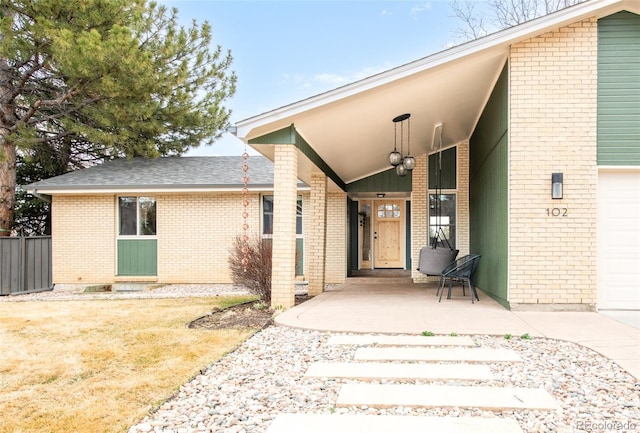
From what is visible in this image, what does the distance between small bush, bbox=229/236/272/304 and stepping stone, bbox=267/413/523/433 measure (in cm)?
472

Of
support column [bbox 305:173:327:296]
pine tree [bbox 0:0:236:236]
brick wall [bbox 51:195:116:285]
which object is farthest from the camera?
brick wall [bbox 51:195:116:285]

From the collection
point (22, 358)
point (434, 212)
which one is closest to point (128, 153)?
point (434, 212)

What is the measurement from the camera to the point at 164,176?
489 inches

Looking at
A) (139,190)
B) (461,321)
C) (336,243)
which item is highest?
(139,190)

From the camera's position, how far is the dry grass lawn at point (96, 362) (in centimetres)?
301

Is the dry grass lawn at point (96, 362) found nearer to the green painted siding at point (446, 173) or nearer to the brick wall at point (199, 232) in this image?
the brick wall at point (199, 232)

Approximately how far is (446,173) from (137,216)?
26.7 feet

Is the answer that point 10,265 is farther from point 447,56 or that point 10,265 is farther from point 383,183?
point 447,56

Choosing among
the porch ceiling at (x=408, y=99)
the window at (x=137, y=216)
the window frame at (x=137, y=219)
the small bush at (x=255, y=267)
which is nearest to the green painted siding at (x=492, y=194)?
the porch ceiling at (x=408, y=99)

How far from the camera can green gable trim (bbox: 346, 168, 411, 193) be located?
38.0 feet

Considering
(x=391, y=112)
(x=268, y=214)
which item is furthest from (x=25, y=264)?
(x=391, y=112)

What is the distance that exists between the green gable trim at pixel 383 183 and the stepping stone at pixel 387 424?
913cm

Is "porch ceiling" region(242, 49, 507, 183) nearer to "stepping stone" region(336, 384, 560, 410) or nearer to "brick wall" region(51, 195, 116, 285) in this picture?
"stepping stone" region(336, 384, 560, 410)

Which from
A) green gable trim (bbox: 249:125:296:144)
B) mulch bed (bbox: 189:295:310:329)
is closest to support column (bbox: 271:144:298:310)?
green gable trim (bbox: 249:125:296:144)
